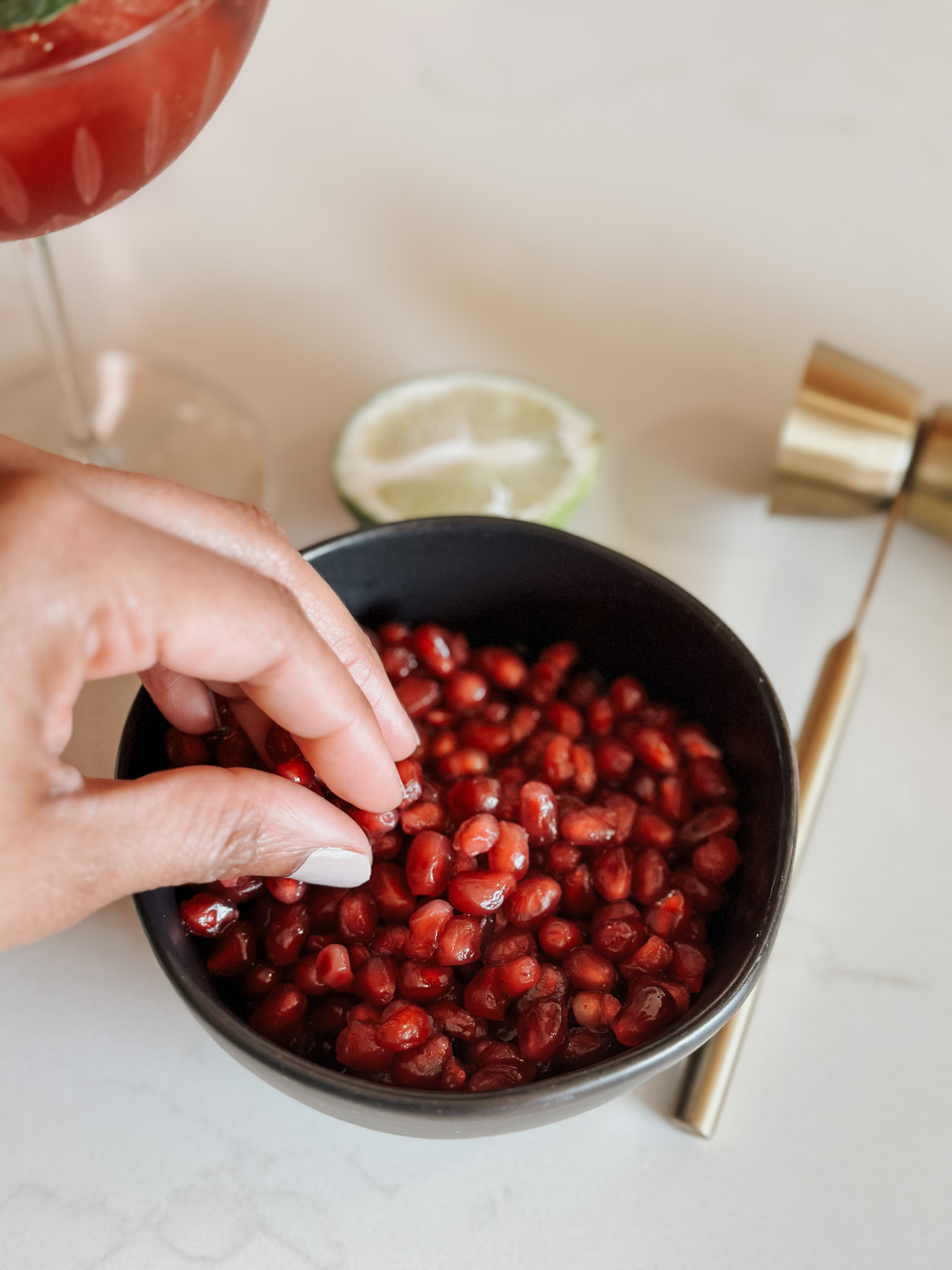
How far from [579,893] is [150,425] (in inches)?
30.6

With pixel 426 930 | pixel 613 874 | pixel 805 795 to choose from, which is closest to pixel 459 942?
pixel 426 930

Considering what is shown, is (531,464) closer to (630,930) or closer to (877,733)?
(877,733)

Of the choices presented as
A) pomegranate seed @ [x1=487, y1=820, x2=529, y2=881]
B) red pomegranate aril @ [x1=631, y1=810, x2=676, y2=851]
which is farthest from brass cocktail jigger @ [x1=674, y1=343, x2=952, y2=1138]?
pomegranate seed @ [x1=487, y1=820, x2=529, y2=881]

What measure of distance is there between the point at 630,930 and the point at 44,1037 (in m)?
0.49

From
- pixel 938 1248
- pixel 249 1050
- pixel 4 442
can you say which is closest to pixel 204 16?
pixel 4 442

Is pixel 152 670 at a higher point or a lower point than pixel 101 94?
lower

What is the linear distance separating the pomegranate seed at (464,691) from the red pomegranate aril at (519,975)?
0.24m

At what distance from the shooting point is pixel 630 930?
0.80 m

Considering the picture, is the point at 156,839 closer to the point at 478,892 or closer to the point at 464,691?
the point at 478,892

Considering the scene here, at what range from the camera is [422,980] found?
78cm

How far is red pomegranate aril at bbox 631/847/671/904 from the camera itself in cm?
83

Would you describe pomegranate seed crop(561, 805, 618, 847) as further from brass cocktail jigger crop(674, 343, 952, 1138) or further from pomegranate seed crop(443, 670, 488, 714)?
brass cocktail jigger crop(674, 343, 952, 1138)

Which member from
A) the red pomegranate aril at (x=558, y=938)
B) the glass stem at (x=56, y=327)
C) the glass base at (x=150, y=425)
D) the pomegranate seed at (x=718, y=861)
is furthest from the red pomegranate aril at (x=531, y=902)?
the glass stem at (x=56, y=327)

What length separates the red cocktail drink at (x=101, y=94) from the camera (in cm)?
70
